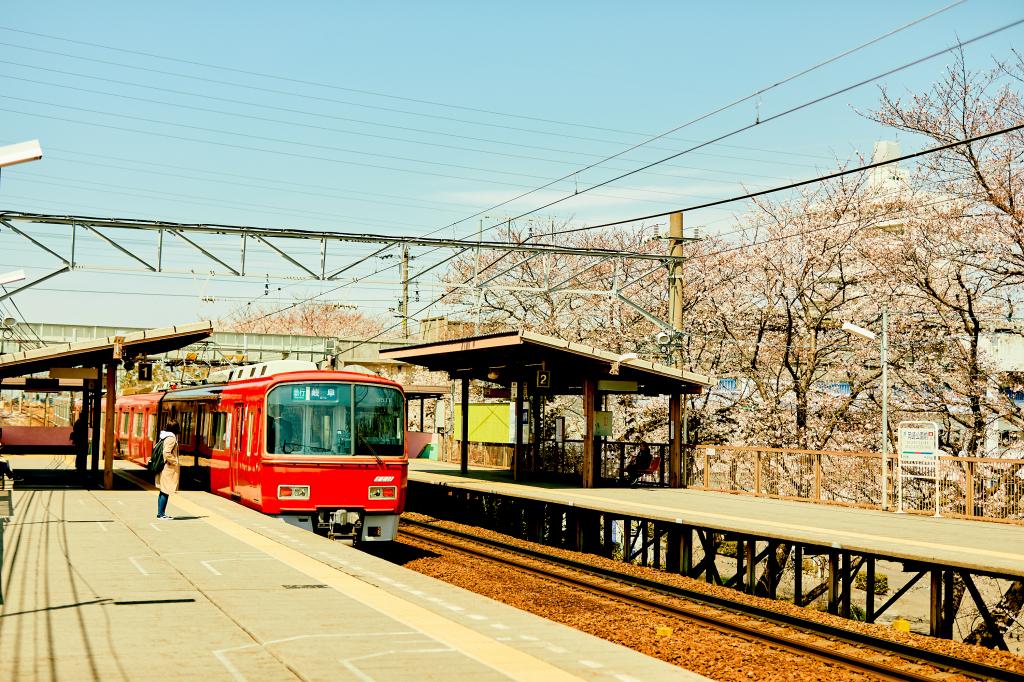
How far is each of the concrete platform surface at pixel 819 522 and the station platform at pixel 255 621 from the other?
5.82 metres

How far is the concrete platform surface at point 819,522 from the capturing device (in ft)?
45.2

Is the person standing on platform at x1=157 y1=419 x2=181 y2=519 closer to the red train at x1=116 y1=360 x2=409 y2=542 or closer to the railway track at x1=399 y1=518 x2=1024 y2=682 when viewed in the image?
the red train at x1=116 y1=360 x2=409 y2=542

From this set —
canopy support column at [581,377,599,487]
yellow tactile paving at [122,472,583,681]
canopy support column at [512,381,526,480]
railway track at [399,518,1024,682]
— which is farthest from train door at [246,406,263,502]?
canopy support column at [512,381,526,480]

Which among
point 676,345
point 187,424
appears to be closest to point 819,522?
point 676,345

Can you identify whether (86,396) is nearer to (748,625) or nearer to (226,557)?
(226,557)

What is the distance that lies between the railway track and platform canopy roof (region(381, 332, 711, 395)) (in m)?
4.46

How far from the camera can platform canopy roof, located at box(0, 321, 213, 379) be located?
22.5 metres

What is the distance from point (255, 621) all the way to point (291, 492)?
900 centimetres

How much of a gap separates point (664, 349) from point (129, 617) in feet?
67.4

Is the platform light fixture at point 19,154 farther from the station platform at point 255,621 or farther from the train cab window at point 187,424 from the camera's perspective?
the train cab window at point 187,424

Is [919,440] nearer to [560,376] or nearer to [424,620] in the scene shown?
[560,376]

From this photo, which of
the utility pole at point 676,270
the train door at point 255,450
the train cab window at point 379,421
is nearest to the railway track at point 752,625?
the train cab window at point 379,421

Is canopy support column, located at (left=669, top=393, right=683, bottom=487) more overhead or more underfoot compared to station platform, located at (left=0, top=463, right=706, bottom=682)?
more overhead

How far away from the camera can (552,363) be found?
25578 millimetres
